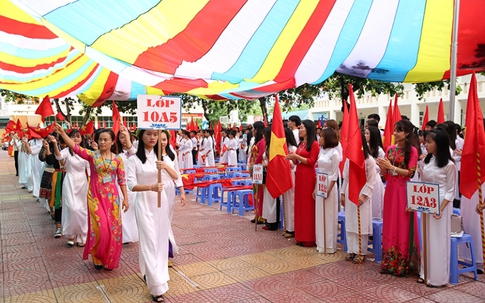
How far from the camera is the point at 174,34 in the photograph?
16.6 feet

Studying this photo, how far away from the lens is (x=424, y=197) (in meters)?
3.84

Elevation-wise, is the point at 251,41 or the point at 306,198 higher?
the point at 251,41

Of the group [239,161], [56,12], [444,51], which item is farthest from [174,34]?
[239,161]

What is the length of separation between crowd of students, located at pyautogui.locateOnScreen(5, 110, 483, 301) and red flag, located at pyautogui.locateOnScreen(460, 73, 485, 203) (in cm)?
15

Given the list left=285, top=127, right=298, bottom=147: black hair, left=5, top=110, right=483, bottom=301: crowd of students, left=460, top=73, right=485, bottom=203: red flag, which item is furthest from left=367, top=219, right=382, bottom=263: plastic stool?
left=285, top=127, right=298, bottom=147: black hair

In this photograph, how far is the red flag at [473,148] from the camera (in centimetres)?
383

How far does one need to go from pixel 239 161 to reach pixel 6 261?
12772 millimetres

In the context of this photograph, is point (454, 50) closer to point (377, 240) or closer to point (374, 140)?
point (374, 140)

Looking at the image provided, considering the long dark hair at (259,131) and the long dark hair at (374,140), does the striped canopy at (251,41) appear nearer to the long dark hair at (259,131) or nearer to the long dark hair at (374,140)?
the long dark hair at (259,131)

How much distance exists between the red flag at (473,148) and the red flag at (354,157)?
1047mm

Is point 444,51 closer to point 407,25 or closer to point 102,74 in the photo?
point 407,25

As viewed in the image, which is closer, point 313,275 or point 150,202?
point 150,202

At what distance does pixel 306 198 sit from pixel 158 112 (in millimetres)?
2552

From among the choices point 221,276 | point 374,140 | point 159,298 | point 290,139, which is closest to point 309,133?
point 290,139
